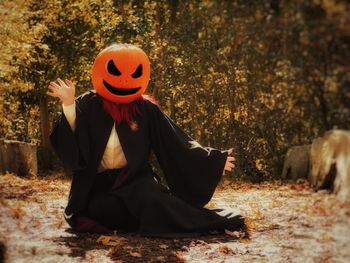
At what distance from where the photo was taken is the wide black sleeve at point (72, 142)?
3.99m

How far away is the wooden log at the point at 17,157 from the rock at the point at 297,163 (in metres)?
3.07

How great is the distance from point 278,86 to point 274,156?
1.23 ft

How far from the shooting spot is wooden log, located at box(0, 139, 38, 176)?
182 inches

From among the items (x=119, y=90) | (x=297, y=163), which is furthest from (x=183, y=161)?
(x=297, y=163)

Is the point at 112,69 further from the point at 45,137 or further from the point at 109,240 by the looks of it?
the point at 45,137

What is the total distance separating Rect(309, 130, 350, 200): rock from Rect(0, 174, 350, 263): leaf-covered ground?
→ 0.14 ft

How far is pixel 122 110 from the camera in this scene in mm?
4223

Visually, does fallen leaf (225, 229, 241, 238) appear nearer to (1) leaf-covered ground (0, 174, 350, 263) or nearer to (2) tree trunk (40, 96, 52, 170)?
(1) leaf-covered ground (0, 174, 350, 263)

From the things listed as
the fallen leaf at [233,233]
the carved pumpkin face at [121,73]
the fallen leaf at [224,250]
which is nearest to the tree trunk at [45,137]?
the carved pumpkin face at [121,73]

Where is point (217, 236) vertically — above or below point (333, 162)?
below

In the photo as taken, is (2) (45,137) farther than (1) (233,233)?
Yes

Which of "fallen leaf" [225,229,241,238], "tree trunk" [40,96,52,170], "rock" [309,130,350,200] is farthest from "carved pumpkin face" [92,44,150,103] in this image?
"rock" [309,130,350,200]

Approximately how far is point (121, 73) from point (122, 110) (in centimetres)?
34

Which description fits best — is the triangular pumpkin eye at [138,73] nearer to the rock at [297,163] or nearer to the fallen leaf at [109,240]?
the fallen leaf at [109,240]
